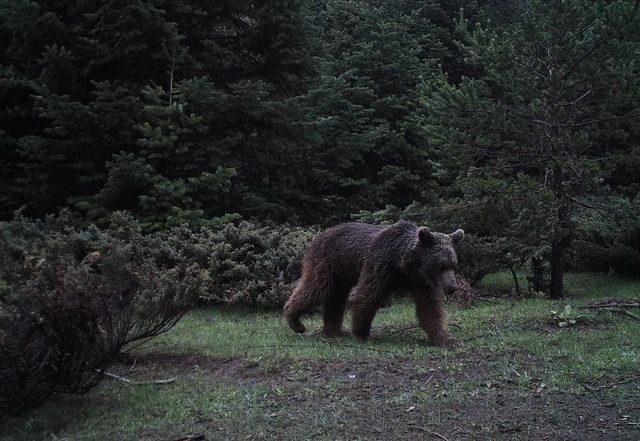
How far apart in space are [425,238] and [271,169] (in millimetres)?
10547

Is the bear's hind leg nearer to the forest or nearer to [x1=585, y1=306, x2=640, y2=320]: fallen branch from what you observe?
the forest

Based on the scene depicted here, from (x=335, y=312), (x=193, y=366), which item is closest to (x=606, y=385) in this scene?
(x=335, y=312)

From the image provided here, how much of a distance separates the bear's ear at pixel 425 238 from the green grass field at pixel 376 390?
1329mm

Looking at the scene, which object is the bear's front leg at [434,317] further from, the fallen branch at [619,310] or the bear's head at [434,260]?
the fallen branch at [619,310]

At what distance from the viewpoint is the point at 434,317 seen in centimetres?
818

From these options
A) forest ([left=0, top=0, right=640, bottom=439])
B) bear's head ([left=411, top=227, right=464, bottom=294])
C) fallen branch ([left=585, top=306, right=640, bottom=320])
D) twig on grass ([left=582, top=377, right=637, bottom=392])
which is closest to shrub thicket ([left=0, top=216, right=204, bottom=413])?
forest ([left=0, top=0, right=640, bottom=439])

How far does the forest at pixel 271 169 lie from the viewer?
8.59 meters

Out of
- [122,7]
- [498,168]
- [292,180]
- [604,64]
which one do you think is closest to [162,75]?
[122,7]

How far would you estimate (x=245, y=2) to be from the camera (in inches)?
679

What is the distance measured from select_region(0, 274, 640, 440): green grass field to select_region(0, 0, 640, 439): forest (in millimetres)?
104

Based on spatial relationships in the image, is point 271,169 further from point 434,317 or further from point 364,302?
point 434,317

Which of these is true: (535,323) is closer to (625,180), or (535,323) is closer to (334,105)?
(625,180)

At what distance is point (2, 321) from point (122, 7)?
11087 mm

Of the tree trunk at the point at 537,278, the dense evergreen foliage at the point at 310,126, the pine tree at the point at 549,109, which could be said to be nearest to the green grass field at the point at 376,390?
the pine tree at the point at 549,109
